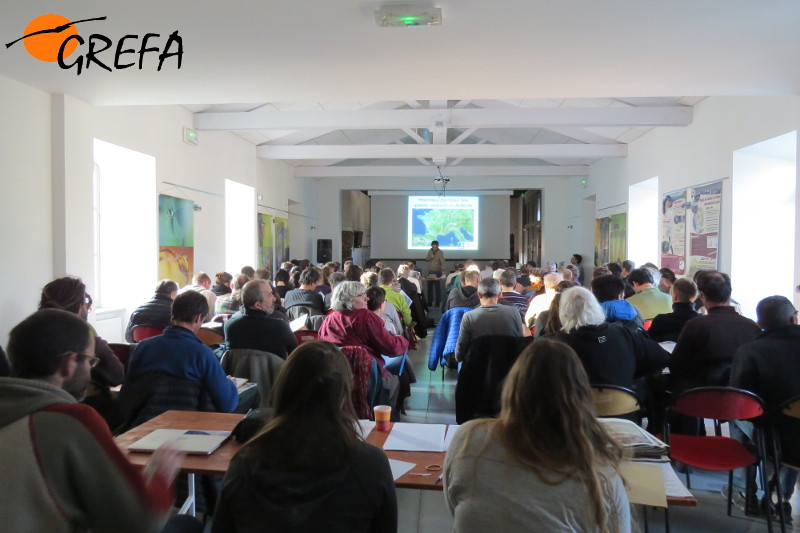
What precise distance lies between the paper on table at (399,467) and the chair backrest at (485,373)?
5.97 feet

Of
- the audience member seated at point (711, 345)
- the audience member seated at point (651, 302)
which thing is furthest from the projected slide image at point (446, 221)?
the audience member seated at point (711, 345)

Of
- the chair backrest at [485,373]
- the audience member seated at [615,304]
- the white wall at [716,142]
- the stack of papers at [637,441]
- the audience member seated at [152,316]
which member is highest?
the white wall at [716,142]

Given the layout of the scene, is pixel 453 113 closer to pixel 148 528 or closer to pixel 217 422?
pixel 217 422

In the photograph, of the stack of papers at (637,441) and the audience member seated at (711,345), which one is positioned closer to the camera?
the stack of papers at (637,441)

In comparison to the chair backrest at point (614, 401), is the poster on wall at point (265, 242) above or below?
above

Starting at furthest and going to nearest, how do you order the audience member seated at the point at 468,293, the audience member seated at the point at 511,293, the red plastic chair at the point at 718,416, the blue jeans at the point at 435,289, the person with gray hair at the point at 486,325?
the blue jeans at the point at 435,289
the audience member seated at the point at 468,293
the audience member seated at the point at 511,293
the person with gray hair at the point at 486,325
the red plastic chair at the point at 718,416

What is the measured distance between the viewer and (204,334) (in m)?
4.18

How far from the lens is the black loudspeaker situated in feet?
52.3

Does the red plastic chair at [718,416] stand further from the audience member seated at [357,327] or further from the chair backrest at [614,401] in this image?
the audience member seated at [357,327]

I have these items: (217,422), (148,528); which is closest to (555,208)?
(217,422)

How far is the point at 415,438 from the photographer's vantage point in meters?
2.26

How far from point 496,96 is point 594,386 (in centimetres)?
382

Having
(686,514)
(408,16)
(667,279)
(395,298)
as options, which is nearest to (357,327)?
(408,16)

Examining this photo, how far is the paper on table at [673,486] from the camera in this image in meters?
1.77
